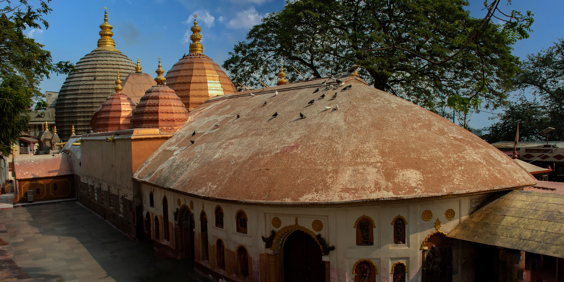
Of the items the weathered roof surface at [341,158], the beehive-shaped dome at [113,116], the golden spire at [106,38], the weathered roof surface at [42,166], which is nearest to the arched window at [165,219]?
the weathered roof surface at [341,158]

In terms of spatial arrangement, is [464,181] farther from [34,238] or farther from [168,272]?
[34,238]

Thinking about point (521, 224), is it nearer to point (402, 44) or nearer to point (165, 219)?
point (165, 219)

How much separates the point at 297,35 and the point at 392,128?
18.2 meters

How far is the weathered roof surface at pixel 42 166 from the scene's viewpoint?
91.8 ft

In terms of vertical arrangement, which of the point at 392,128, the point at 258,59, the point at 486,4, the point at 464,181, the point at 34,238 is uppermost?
the point at 258,59

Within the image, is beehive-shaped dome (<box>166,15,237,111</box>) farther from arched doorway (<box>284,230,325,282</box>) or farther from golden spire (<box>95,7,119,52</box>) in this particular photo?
golden spire (<box>95,7,119,52</box>)

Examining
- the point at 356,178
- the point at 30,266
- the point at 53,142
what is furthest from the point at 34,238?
the point at 53,142

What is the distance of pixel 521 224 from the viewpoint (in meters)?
9.25

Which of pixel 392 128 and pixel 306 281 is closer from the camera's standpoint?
pixel 306 281

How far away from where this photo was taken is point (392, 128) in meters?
11.4

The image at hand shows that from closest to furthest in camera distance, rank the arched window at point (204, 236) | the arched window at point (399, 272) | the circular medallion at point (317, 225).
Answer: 1. the arched window at point (399, 272)
2. the circular medallion at point (317, 225)
3. the arched window at point (204, 236)

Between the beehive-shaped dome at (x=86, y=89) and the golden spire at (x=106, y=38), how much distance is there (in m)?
1.12

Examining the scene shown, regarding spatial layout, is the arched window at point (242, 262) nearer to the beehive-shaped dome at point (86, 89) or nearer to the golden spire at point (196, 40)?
the golden spire at point (196, 40)

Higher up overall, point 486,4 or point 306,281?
point 486,4
